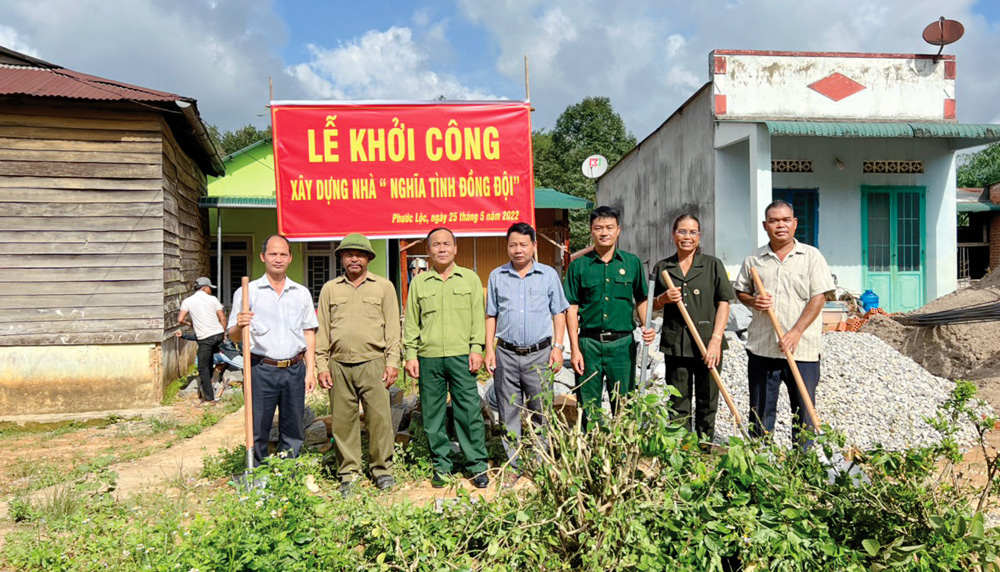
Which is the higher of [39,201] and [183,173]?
[183,173]

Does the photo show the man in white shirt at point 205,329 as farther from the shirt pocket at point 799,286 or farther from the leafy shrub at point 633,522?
the shirt pocket at point 799,286

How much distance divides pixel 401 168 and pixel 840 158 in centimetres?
769

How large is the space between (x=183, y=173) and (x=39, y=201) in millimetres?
2336

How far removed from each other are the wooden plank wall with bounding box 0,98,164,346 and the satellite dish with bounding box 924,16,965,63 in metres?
10.9

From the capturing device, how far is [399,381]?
6711mm

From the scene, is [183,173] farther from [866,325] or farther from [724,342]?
[866,325]

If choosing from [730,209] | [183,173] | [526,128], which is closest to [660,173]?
[730,209]

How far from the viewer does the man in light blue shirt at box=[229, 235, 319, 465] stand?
3836mm

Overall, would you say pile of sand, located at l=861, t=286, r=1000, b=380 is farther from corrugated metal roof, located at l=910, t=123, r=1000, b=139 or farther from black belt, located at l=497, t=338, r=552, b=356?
black belt, located at l=497, t=338, r=552, b=356

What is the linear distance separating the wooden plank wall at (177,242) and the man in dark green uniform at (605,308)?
580 cm

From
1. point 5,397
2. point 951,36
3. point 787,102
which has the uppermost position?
point 951,36

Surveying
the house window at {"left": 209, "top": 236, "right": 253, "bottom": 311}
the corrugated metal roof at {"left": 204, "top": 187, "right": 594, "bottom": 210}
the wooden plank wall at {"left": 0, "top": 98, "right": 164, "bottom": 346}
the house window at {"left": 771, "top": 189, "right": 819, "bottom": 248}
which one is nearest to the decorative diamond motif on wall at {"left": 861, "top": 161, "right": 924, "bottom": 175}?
the house window at {"left": 771, "top": 189, "right": 819, "bottom": 248}

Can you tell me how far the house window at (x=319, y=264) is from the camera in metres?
13.2

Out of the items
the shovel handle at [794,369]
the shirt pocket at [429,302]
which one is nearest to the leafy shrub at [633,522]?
the shovel handle at [794,369]
